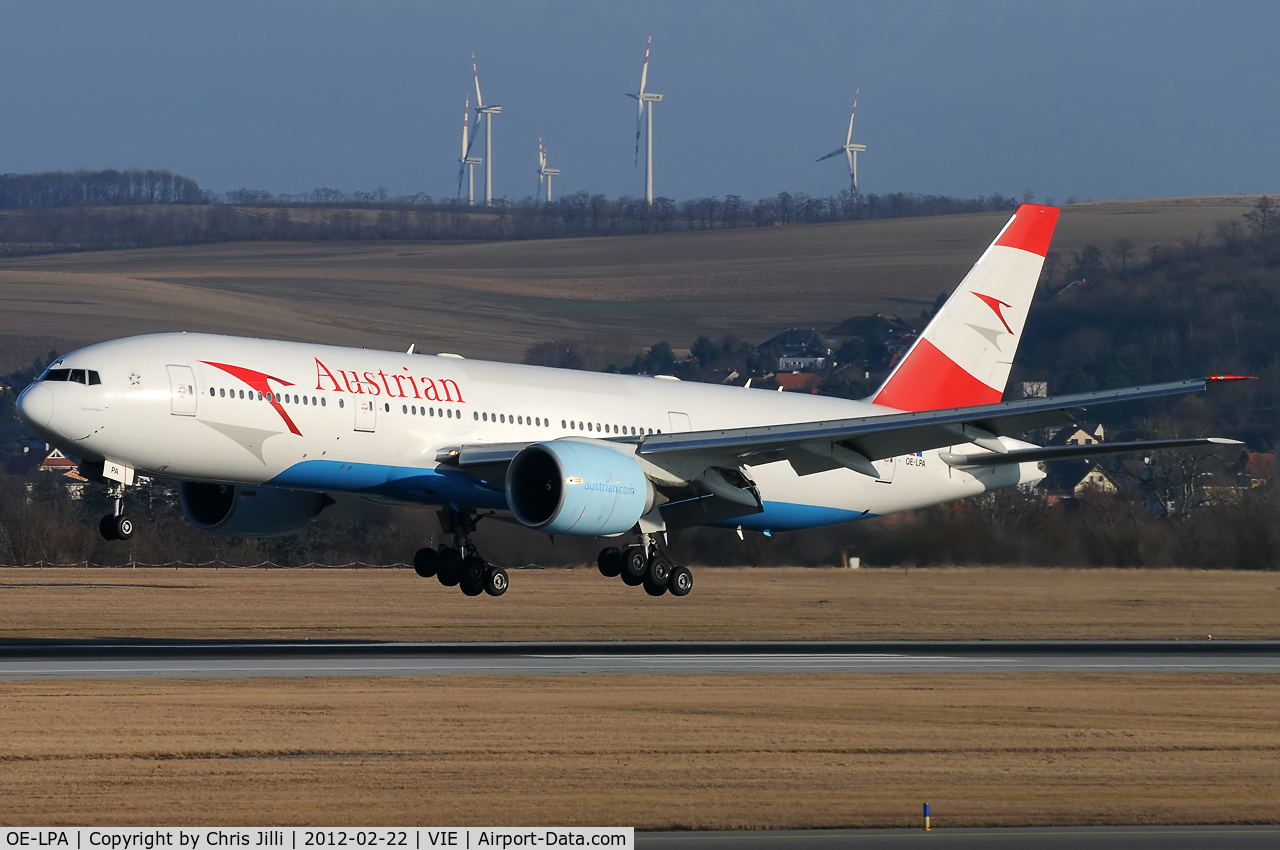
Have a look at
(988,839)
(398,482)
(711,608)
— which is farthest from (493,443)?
(711,608)

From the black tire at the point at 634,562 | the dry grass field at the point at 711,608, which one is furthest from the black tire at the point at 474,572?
the dry grass field at the point at 711,608

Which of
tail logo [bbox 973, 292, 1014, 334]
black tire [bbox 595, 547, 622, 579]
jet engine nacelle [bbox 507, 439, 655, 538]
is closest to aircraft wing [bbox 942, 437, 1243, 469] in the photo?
tail logo [bbox 973, 292, 1014, 334]

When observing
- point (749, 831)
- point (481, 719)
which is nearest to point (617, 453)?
point (481, 719)

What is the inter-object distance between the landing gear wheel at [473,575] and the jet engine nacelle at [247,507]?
3.59 m

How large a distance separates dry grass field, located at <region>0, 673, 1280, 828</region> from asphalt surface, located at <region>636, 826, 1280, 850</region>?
0.82 meters

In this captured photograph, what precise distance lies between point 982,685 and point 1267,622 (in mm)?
21793

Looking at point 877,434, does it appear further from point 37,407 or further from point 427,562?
point 37,407

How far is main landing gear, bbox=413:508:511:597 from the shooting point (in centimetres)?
4112

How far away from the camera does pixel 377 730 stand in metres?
30.9

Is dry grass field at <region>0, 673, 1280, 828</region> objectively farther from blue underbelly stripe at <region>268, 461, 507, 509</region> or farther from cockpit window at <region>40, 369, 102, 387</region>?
cockpit window at <region>40, 369, 102, 387</region>

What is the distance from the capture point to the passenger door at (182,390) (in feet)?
114

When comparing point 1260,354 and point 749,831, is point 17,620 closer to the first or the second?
point 749,831

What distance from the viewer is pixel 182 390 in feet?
114

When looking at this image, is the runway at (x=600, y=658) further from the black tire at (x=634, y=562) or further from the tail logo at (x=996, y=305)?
the tail logo at (x=996, y=305)
